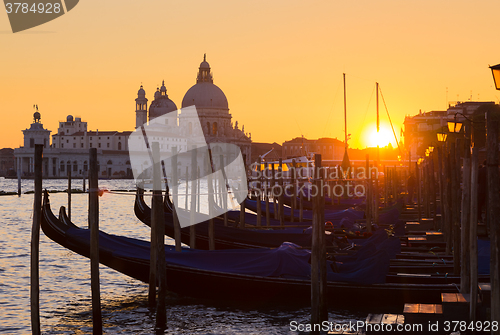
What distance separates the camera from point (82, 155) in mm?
A: 98000

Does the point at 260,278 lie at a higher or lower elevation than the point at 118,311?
higher

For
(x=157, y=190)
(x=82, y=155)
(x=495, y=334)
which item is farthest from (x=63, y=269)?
(x=82, y=155)

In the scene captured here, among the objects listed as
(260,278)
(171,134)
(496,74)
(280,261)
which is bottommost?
(260,278)

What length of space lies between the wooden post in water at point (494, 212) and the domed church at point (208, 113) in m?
87.4

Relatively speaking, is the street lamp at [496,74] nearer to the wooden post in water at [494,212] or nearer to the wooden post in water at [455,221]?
the wooden post in water at [494,212]

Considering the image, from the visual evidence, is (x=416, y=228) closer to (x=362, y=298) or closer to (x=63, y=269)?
(x=362, y=298)

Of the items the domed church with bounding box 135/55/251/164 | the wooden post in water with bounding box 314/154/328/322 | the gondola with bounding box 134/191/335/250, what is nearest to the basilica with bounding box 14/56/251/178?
the domed church with bounding box 135/55/251/164

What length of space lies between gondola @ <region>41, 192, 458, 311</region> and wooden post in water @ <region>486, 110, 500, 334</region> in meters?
2.75

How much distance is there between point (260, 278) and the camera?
9.22 m

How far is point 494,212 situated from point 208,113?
91.0m

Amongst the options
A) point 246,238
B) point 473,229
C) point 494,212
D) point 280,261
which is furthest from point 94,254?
point 246,238

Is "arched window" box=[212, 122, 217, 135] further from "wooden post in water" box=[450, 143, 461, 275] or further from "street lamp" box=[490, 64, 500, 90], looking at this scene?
"street lamp" box=[490, 64, 500, 90]

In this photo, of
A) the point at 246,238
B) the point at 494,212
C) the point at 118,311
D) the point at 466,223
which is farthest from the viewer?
the point at 246,238

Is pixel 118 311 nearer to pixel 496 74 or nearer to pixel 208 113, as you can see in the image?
pixel 496 74
